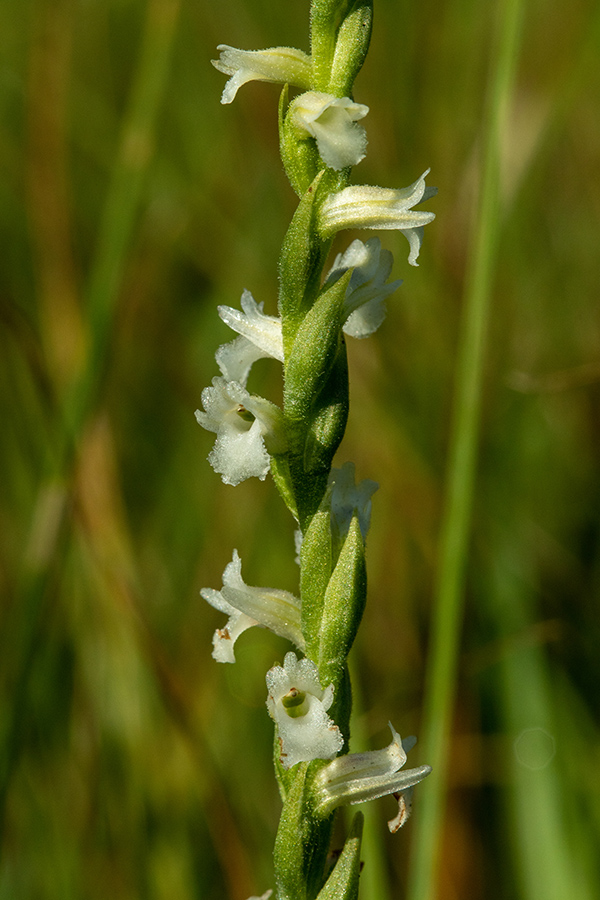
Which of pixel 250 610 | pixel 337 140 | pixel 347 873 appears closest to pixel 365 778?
pixel 347 873

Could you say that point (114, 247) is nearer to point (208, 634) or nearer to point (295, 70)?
point (295, 70)

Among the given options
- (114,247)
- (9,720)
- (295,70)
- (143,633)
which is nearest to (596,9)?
(114,247)

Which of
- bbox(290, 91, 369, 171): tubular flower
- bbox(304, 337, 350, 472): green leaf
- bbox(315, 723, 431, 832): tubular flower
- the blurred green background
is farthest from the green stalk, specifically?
bbox(290, 91, 369, 171): tubular flower

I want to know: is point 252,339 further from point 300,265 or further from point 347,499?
point 347,499

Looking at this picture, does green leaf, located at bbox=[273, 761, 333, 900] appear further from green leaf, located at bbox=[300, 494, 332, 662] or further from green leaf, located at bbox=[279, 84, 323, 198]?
green leaf, located at bbox=[279, 84, 323, 198]

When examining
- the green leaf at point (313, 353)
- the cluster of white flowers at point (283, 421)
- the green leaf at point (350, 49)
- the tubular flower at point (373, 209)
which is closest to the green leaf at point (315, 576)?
the cluster of white flowers at point (283, 421)

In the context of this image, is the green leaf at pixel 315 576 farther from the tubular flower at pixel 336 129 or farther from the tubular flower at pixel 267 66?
the tubular flower at pixel 267 66
